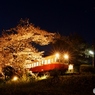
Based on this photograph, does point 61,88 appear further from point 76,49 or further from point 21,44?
point 76,49

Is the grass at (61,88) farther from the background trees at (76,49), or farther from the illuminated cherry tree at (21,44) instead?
the background trees at (76,49)

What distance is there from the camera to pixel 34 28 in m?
23.2

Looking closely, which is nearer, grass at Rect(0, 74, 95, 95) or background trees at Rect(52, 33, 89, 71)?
grass at Rect(0, 74, 95, 95)

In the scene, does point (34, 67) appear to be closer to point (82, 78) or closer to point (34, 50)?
point (34, 50)

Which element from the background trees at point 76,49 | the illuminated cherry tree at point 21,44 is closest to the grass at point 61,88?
the illuminated cherry tree at point 21,44

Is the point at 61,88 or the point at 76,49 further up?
the point at 76,49

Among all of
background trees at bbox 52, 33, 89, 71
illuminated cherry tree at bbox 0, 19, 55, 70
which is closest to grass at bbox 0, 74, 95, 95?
illuminated cherry tree at bbox 0, 19, 55, 70

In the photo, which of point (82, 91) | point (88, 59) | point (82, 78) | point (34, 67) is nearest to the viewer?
point (82, 91)

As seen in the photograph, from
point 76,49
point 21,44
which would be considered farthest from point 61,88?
point 76,49

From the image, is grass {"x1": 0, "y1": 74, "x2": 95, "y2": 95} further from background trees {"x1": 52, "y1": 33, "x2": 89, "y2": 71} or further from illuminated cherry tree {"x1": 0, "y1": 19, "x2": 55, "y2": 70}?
background trees {"x1": 52, "y1": 33, "x2": 89, "y2": 71}

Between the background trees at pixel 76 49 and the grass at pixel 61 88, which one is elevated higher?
the background trees at pixel 76 49

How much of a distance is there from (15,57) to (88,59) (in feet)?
57.8

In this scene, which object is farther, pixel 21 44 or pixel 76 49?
pixel 76 49

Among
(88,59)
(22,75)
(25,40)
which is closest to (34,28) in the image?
(25,40)
